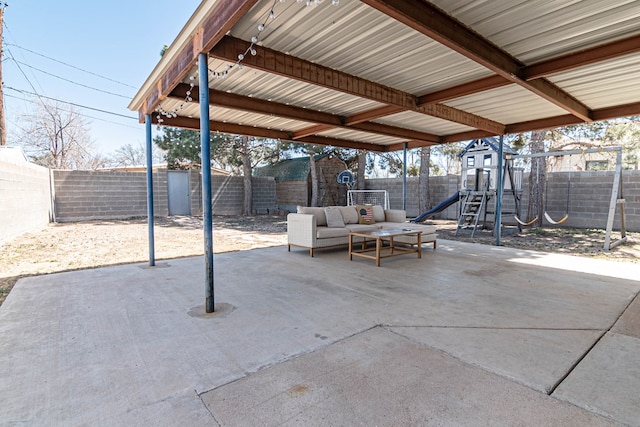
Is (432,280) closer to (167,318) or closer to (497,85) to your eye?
(497,85)

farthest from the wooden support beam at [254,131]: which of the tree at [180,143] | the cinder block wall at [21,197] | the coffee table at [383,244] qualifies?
the tree at [180,143]

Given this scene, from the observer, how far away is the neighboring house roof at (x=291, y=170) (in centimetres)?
1469

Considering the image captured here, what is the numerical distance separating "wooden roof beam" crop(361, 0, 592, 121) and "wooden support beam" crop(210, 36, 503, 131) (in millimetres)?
1467

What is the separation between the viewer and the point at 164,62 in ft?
11.6

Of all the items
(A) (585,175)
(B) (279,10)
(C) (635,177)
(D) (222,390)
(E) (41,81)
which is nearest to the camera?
(D) (222,390)

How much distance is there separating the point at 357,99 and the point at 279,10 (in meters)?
2.58

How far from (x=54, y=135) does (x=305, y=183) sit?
13.1 metres

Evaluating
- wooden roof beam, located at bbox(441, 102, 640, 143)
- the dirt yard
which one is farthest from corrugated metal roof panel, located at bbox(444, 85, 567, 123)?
the dirt yard

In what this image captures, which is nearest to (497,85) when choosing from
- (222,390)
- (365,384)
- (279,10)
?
(279,10)

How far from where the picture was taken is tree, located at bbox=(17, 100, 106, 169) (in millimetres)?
15500

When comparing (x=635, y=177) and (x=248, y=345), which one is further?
(x=635, y=177)

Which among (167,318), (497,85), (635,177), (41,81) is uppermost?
(41,81)

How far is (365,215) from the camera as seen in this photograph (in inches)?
256

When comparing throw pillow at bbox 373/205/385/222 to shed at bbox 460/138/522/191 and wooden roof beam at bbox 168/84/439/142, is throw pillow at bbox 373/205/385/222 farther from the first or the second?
shed at bbox 460/138/522/191
